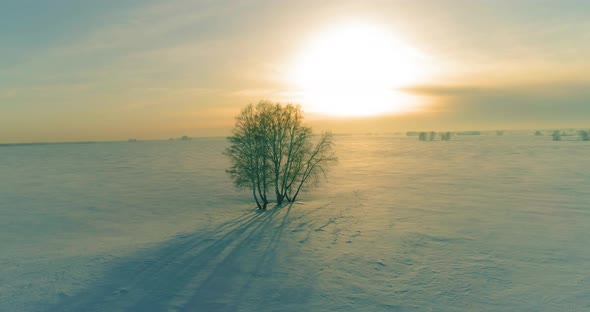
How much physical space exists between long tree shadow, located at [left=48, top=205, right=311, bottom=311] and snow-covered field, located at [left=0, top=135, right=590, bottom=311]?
79 mm

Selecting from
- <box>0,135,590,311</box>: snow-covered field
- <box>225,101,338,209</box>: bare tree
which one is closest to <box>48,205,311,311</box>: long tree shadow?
<box>0,135,590,311</box>: snow-covered field

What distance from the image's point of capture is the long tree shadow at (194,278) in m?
12.4

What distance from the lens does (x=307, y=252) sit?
17.9 metres

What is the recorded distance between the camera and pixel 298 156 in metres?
32.4

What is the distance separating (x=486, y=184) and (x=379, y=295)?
3158 cm

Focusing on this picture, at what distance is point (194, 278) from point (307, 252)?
6345mm

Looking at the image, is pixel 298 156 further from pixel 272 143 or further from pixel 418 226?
pixel 418 226

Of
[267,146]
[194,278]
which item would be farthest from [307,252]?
[267,146]

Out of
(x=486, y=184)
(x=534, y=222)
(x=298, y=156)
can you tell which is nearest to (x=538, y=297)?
(x=534, y=222)

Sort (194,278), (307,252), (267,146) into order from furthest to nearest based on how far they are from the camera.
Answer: (267,146) < (307,252) < (194,278)

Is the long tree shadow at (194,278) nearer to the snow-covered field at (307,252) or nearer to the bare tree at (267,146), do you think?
the snow-covered field at (307,252)

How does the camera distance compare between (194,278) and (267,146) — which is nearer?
(194,278)

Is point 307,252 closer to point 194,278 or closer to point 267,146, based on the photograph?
point 194,278

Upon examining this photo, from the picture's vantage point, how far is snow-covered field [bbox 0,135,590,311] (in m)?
12.6
